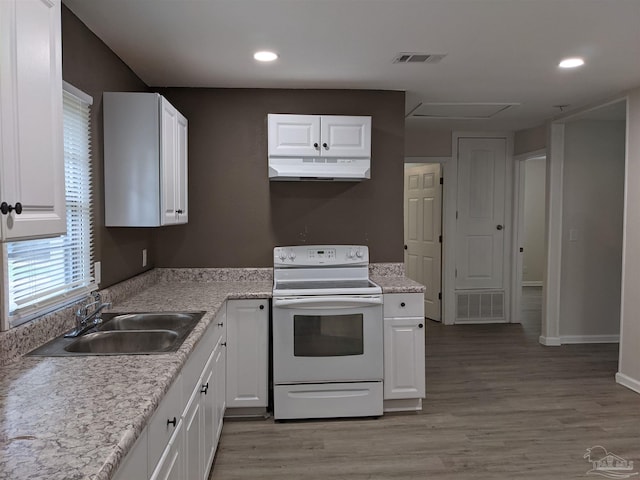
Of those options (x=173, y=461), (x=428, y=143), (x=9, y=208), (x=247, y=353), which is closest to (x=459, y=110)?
(x=428, y=143)

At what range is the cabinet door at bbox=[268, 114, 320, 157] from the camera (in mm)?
3500

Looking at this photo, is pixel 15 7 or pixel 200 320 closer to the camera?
pixel 15 7

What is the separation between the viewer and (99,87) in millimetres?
2779

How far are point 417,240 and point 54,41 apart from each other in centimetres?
540

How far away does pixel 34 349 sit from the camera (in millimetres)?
1934

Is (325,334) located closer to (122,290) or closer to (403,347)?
(403,347)

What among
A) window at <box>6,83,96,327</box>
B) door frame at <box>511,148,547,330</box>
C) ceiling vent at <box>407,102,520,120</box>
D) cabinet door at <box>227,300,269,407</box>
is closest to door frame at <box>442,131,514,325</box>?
door frame at <box>511,148,547,330</box>

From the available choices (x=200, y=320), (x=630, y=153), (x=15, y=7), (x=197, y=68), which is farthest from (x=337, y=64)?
(x=630, y=153)

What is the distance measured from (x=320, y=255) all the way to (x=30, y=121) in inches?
98.4

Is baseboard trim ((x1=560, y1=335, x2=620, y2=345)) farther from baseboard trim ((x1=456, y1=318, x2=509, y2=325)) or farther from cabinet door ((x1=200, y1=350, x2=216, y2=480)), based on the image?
cabinet door ((x1=200, y1=350, x2=216, y2=480))

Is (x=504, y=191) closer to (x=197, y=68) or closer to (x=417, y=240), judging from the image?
(x=417, y=240)

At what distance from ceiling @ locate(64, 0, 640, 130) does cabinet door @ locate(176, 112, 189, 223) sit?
0.37 m

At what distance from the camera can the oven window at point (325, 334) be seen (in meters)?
3.25

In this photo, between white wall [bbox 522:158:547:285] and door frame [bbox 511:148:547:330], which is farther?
white wall [bbox 522:158:547:285]
